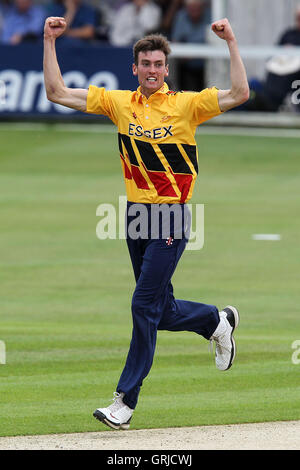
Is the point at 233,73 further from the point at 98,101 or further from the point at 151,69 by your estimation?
the point at 98,101

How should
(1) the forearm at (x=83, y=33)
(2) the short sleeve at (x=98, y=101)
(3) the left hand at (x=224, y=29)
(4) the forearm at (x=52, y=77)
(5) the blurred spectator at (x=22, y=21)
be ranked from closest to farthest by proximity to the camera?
(3) the left hand at (x=224, y=29) < (4) the forearm at (x=52, y=77) < (2) the short sleeve at (x=98, y=101) < (1) the forearm at (x=83, y=33) < (5) the blurred spectator at (x=22, y=21)

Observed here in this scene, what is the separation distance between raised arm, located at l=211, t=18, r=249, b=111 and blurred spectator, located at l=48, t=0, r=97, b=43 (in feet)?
55.5

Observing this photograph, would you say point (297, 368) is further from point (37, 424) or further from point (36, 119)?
point (36, 119)

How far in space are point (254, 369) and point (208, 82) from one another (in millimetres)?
15459

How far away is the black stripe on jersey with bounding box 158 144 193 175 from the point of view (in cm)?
743

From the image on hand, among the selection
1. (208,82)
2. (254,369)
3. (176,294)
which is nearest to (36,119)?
(208,82)

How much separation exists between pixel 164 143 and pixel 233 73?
679mm

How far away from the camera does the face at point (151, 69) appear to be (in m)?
7.38

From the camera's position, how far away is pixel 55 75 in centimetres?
761

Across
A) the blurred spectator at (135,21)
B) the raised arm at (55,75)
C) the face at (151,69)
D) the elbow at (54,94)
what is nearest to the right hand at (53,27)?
the raised arm at (55,75)

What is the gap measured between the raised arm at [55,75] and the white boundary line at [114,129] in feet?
51.6

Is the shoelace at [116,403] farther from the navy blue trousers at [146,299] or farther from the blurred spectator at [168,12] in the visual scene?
the blurred spectator at [168,12]

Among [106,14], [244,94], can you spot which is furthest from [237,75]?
[106,14]

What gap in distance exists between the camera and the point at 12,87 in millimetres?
22344
